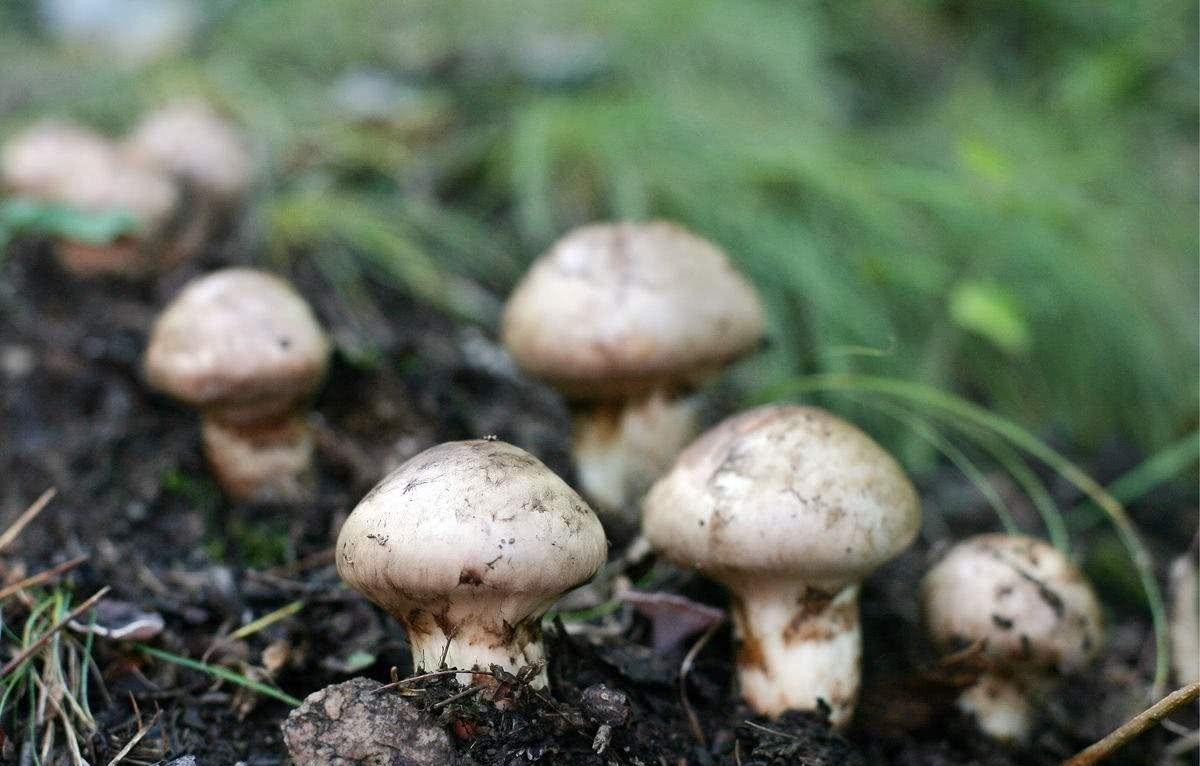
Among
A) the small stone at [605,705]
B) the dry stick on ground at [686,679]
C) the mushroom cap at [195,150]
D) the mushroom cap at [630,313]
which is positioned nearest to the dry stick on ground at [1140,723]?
the dry stick on ground at [686,679]

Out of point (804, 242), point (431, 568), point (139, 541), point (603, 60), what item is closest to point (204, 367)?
point (139, 541)

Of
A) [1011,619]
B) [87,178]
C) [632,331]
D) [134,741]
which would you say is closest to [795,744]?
[1011,619]

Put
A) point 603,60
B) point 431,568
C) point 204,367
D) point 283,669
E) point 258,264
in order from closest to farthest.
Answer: point 431,568
point 283,669
point 204,367
point 258,264
point 603,60

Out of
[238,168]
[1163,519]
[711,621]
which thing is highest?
[238,168]

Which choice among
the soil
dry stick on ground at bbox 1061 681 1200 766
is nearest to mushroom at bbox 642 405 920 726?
the soil

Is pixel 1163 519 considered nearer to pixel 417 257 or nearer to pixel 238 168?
pixel 417 257

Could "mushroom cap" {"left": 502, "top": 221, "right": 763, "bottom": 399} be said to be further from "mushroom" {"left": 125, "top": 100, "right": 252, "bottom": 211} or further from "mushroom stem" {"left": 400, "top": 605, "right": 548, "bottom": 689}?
"mushroom" {"left": 125, "top": 100, "right": 252, "bottom": 211}

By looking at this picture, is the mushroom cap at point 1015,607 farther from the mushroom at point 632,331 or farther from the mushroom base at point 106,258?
the mushroom base at point 106,258
